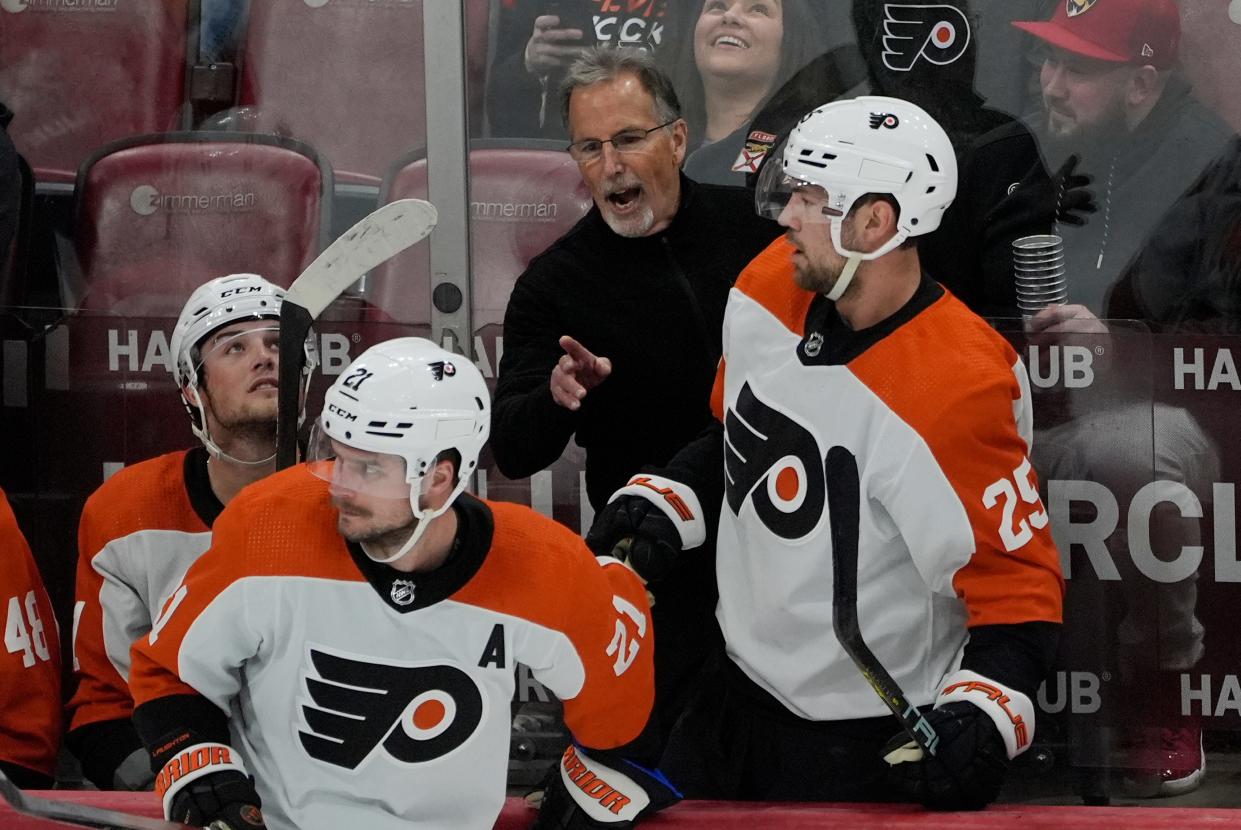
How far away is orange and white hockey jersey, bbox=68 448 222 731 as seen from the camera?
269 centimetres

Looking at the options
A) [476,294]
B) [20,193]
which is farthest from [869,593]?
[20,193]

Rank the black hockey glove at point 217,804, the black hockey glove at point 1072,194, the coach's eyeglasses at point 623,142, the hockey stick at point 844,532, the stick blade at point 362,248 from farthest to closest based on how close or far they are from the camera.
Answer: the black hockey glove at point 1072,194, the coach's eyeglasses at point 623,142, the stick blade at point 362,248, the hockey stick at point 844,532, the black hockey glove at point 217,804

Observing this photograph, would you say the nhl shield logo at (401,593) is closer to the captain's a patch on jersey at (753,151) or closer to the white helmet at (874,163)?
the white helmet at (874,163)

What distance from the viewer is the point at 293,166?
3.18 meters

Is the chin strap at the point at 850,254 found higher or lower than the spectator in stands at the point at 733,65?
lower

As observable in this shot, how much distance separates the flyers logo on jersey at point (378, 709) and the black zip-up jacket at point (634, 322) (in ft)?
1.85

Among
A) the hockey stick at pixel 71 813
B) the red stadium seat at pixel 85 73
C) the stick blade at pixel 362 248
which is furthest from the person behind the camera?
the red stadium seat at pixel 85 73

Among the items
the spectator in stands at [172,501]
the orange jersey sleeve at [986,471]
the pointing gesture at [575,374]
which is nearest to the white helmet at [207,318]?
the spectator in stands at [172,501]

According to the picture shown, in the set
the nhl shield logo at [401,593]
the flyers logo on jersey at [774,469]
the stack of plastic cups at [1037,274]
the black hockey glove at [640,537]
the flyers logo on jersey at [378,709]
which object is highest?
the stack of plastic cups at [1037,274]

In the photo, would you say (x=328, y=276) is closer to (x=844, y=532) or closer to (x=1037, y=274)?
(x=844, y=532)

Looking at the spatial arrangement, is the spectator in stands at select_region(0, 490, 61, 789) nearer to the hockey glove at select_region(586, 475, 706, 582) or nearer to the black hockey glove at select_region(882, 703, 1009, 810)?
the hockey glove at select_region(586, 475, 706, 582)

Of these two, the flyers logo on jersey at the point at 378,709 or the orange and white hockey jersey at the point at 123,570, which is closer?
the flyers logo on jersey at the point at 378,709

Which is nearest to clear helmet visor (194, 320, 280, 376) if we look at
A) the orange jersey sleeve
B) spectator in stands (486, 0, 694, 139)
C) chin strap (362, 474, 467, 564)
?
spectator in stands (486, 0, 694, 139)

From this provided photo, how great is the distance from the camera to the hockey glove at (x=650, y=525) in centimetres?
248
